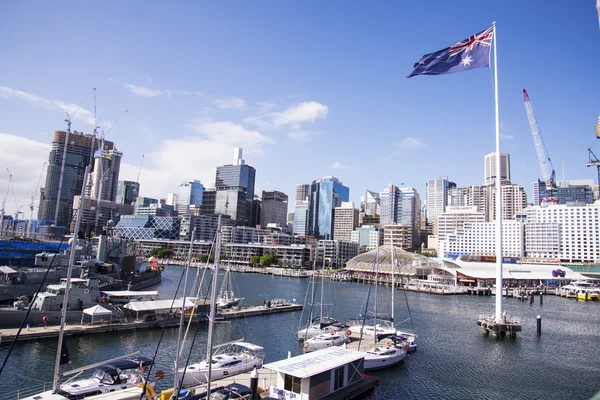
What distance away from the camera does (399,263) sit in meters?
135

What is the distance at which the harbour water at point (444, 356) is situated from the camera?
31781 millimetres

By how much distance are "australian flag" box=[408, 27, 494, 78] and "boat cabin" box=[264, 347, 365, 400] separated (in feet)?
87.5

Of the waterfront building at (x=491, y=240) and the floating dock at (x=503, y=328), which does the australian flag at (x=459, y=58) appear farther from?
the waterfront building at (x=491, y=240)

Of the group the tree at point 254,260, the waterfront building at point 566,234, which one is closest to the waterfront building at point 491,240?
the waterfront building at point 566,234

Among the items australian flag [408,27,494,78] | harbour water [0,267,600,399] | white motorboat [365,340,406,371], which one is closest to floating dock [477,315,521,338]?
harbour water [0,267,600,399]

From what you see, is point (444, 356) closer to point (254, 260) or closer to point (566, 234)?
point (254, 260)

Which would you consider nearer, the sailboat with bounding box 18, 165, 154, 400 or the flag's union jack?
the sailboat with bounding box 18, 165, 154, 400

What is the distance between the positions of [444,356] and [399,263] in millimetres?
95492

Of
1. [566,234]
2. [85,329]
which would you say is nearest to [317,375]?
[85,329]

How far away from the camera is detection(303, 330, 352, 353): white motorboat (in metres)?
41.0

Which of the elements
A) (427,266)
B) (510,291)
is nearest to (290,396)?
(510,291)

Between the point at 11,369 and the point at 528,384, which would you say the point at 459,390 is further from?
the point at 11,369

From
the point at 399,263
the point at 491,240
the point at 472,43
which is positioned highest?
the point at 472,43

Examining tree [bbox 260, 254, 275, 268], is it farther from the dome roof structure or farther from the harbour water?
the harbour water
